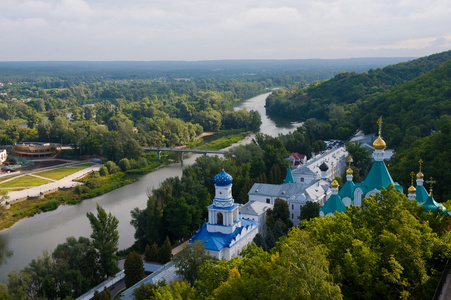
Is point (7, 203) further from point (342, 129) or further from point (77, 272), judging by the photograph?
point (342, 129)

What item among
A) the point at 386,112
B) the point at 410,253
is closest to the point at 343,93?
the point at 386,112

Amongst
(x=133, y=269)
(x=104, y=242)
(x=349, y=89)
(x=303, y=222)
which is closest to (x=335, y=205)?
(x=303, y=222)

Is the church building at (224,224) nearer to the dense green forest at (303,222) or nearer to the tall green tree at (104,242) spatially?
the dense green forest at (303,222)

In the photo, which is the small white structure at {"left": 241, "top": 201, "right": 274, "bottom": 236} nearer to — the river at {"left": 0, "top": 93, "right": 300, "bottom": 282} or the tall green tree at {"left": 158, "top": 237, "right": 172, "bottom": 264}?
the tall green tree at {"left": 158, "top": 237, "right": 172, "bottom": 264}

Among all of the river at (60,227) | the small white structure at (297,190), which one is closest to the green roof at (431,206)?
the small white structure at (297,190)

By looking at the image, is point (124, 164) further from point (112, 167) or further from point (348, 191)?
point (348, 191)

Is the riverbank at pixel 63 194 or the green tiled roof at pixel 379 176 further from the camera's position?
the riverbank at pixel 63 194
